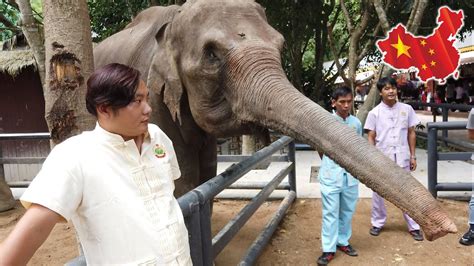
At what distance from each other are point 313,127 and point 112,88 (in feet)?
3.45

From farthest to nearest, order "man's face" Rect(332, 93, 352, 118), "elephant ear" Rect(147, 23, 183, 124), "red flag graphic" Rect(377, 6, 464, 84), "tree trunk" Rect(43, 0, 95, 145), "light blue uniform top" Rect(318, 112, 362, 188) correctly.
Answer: "red flag graphic" Rect(377, 6, 464, 84) < "light blue uniform top" Rect(318, 112, 362, 188) < "man's face" Rect(332, 93, 352, 118) < "elephant ear" Rect(147, 23, 183, 124) < "tree trunk" Rect(43, 0, 95, 145)

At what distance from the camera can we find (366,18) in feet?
26.9

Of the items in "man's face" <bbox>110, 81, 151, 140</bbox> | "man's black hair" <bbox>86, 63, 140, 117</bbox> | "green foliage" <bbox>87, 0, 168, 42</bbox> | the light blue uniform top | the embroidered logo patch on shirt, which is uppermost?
"green foliage" <bbox>87, 0, 168, 42</bbox>

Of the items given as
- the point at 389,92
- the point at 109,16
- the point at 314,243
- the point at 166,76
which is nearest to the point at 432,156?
the point at 389,92

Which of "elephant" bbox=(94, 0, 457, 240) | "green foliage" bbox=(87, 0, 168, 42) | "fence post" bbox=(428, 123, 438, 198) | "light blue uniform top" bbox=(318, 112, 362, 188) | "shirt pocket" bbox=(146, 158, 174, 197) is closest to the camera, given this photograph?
"shirt pocket" bbox=(146, 158, 174, 197)

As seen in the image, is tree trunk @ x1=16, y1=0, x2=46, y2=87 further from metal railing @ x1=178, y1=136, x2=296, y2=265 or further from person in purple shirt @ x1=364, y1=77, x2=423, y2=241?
person in purple shirt @ x1=364, y1=77, x2=423, y2=241

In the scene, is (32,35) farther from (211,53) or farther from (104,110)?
(104,110)

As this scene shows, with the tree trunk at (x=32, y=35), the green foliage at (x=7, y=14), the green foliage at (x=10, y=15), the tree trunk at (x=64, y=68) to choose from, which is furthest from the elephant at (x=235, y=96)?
the green foliage at (x=7, y=14)

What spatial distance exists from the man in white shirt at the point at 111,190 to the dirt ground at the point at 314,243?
2729 mm

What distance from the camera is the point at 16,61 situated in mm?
7961

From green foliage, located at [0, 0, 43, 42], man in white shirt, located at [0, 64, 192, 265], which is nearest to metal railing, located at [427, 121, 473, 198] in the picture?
man in white shirt, located at [0, 64, 192, 265]

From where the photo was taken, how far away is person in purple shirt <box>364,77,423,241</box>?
4.29 m

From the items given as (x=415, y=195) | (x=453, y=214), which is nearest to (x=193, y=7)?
(x=415, y=195)

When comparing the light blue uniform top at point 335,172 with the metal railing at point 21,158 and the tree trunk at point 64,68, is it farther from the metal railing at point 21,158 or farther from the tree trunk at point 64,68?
the metal railing at point 21,158
